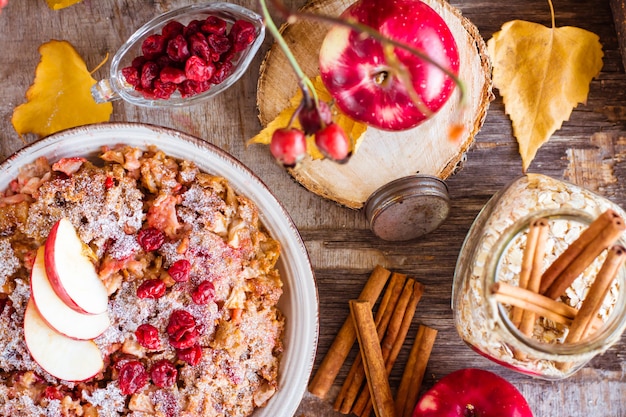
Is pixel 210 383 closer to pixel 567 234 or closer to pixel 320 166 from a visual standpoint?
pixel 320 166

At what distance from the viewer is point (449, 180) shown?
2031 millimetres

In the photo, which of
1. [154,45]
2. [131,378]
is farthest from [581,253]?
[154,45]

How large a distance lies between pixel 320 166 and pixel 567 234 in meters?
0.72

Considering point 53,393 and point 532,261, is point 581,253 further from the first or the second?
point 53,393

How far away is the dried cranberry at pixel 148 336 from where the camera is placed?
1658 millimetres

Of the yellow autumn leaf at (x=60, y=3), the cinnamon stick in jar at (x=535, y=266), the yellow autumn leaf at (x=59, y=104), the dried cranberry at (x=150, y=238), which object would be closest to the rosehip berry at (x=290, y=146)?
the dried cranberry at (x=150, y=238)

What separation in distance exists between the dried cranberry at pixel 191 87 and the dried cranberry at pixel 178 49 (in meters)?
0.07

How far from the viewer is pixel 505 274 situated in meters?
1.68

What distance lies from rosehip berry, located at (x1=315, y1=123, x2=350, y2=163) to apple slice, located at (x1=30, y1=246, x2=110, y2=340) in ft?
2.53

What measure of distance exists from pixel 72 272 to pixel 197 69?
65 centimetres

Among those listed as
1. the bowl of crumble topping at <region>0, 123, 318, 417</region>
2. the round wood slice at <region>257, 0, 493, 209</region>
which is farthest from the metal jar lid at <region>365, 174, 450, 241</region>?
the bowl of crumble topping at <region>0, 123, 318, 417</region>

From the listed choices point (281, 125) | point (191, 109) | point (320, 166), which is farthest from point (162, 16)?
point (320, 166)

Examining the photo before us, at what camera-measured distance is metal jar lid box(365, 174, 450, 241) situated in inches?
71.6

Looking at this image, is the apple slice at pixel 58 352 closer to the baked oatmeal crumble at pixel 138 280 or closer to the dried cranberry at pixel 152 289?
the baked oatmeal crumble at pixel 138 280
